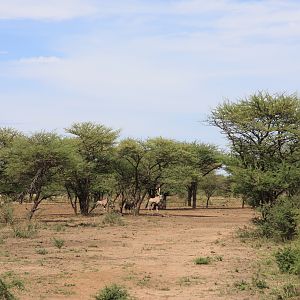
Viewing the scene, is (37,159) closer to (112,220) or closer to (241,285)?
(112,220)

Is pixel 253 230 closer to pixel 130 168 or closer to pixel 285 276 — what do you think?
pixel 285 276

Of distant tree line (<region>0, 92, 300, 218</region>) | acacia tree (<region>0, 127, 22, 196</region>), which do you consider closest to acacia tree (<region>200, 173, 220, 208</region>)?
distant tree line (<region>0, 92, 300, 218</region>)

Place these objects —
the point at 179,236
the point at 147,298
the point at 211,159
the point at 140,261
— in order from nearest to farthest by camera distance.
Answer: the point at 147,298 < the point at 140,261 < the point at 179,236 < the point at 211,159

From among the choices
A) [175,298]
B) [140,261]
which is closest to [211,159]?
[140,261]

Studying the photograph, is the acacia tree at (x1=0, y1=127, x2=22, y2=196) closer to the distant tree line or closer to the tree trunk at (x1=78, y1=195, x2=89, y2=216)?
the distant tree line

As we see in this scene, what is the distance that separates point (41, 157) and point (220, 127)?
10.6 metres

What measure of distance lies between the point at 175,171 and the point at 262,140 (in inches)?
753

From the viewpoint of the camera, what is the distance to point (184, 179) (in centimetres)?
4169

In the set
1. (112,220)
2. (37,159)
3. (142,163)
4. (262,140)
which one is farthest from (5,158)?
(262,140)

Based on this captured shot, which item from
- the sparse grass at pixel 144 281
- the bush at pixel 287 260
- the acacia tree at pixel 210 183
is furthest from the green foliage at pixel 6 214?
the acacia tree at pixel 210 183

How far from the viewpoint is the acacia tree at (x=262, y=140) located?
21.9 m

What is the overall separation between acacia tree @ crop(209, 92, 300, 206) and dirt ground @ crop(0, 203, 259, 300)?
2.48 meters

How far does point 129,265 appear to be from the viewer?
1445cm

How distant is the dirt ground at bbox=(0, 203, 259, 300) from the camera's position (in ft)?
36.6
